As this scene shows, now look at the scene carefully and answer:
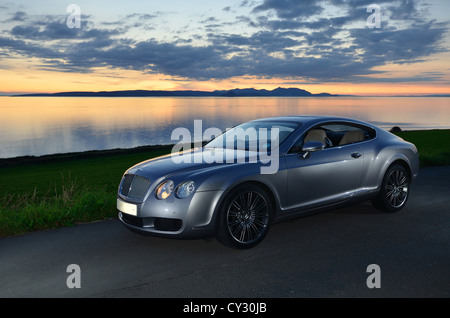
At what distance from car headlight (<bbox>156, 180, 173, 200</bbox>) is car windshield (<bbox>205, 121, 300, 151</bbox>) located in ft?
4.72

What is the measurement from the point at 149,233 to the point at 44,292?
1.36 m

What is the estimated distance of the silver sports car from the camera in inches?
193

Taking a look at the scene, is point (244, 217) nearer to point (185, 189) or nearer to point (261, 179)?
point (261, 179)

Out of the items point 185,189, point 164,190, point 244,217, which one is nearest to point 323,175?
point 244,217

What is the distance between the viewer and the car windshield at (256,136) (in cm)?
592

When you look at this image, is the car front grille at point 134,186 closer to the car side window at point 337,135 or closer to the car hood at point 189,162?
the car hood at point 189,162

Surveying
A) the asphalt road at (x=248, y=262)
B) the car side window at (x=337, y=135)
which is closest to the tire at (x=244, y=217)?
the asphalt road at (x=248, y=262)

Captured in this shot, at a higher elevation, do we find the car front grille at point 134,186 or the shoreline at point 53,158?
the car front grille at point 134,186

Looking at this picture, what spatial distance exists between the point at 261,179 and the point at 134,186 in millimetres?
1591

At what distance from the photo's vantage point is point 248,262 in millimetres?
4711

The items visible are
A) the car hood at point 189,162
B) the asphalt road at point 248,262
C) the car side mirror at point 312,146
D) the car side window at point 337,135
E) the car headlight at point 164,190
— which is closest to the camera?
the asphalt road at point 248,262

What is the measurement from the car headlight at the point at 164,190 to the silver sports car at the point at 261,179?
0.01 meters

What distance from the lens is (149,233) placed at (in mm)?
5035

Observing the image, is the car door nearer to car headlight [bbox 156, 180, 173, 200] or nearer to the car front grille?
car headlight [bbox 156, 180, 173, 200]
